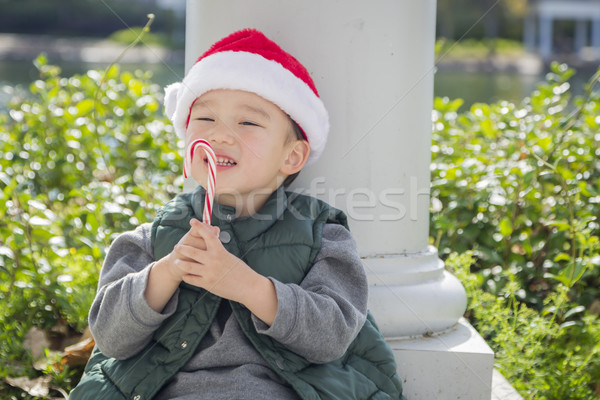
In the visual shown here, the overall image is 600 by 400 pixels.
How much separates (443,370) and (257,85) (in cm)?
104

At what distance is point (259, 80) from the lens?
179 cm

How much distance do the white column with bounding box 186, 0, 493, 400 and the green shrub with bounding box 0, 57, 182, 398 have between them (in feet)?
3.23

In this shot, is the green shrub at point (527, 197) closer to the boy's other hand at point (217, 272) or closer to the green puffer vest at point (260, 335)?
the green puffer vest at point (260, 335)

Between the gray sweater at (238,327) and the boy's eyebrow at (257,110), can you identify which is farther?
the boy's eyebrow at (257,110)

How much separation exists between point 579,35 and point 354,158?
175 ft

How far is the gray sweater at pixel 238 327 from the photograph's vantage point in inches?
63.8

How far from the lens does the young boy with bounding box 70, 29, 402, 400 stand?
63.8 inches

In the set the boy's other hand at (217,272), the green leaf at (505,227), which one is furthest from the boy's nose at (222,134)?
the green leaf at (505,227)

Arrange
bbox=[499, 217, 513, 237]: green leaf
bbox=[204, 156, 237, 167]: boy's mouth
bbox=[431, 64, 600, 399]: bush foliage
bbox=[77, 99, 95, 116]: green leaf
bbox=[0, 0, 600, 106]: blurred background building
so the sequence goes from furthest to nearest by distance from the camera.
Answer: bbox=[0, 0, 600, 106]: blurred background building, bbox=[77, 99, 95, 116]: green leaf, bbox=[499, 217, 513, 237]: green leaf, bbox=[431, 64, 600, 399]: bush foliage, bbox=[204, 156, 237, 167]: boy's mouth

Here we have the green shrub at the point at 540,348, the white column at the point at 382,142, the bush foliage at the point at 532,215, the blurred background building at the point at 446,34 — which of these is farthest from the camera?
the blurred background building at the point at 446,34

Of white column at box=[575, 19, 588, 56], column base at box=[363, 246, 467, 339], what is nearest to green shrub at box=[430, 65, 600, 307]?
column base at box=[363, 246, 467, 339]

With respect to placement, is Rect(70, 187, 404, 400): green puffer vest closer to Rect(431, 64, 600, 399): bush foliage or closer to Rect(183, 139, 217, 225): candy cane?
Answer: Rect(183, 139, 217, 225): candy cane

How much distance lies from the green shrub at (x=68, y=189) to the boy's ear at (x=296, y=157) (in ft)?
3.34

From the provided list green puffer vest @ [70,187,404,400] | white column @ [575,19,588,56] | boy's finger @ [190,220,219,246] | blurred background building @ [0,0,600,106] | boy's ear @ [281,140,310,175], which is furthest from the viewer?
white column @ [575,19,588,56]
